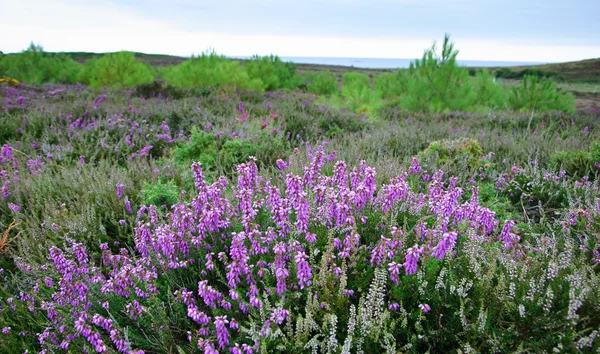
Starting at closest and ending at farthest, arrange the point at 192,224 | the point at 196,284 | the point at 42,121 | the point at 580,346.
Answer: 1. the point at 580,346
2. the point at 196,284
3. the point at 192,224
4. the point at 42,121

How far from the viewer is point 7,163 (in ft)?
14.2

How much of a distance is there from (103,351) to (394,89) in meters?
17.8

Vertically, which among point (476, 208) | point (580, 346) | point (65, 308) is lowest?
point (65, 308)

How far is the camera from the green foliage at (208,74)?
13.5 meters

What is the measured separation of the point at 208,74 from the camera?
13477 mm

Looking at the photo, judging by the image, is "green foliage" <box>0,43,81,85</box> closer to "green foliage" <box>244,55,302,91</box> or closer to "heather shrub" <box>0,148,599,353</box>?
"green foliage" <box>244,55,302,91</box>

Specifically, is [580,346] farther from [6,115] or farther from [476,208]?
[6,115]

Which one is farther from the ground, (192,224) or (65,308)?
(192,224)

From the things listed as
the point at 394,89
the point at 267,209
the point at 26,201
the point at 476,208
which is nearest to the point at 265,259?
the point at 267,209

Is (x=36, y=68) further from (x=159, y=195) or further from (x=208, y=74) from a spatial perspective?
(x=159, y=195)

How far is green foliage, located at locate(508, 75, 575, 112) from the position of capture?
13.0 m

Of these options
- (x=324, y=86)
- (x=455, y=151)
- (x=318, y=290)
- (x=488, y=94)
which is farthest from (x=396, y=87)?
(x=318, y=290)

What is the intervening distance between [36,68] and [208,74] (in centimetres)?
1056

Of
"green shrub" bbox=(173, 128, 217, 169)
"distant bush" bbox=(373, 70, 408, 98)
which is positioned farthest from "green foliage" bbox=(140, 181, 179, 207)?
"distant bush" bbox=(373, 70, 408, 98)
